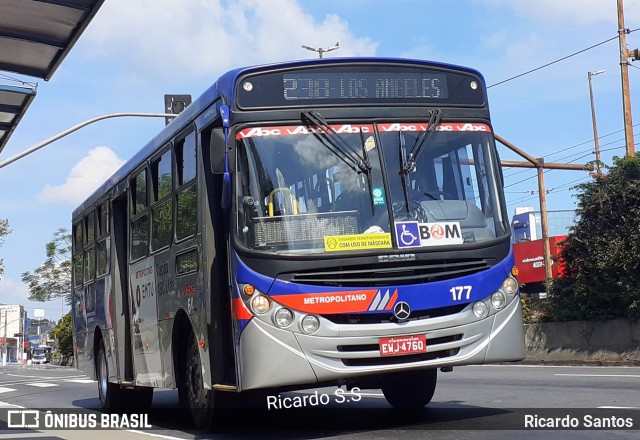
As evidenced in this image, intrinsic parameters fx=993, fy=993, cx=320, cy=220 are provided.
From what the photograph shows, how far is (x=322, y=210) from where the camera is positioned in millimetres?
8836

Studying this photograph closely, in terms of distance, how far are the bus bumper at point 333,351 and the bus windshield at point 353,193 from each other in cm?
71

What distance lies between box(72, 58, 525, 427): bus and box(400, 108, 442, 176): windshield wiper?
13 millimetres

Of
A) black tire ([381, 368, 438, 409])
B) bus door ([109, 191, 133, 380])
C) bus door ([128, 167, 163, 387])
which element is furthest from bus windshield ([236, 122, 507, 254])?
bus door ([109, 191, 133, 380])

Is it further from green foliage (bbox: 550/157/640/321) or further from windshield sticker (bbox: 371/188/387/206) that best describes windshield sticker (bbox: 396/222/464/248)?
green foliage (bbox: 550/157/640/321)

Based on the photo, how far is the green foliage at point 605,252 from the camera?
20.9 m

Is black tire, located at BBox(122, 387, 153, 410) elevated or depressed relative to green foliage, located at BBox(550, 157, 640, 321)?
depressed

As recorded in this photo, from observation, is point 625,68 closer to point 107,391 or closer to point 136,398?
point 136,398

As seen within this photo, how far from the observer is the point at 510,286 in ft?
30.3

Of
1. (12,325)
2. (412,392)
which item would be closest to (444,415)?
(412,392)

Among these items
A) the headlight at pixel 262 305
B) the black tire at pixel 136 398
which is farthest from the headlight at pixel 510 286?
the black tire at pixel 136 398

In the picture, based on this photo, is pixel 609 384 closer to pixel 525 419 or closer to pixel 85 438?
pixel 525 419

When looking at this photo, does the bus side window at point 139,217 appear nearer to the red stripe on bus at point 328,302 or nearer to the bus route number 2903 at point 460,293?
the red stripe on bus at point 328,302

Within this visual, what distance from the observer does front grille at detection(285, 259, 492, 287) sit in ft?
28.2

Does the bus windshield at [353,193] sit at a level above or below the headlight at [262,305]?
above
